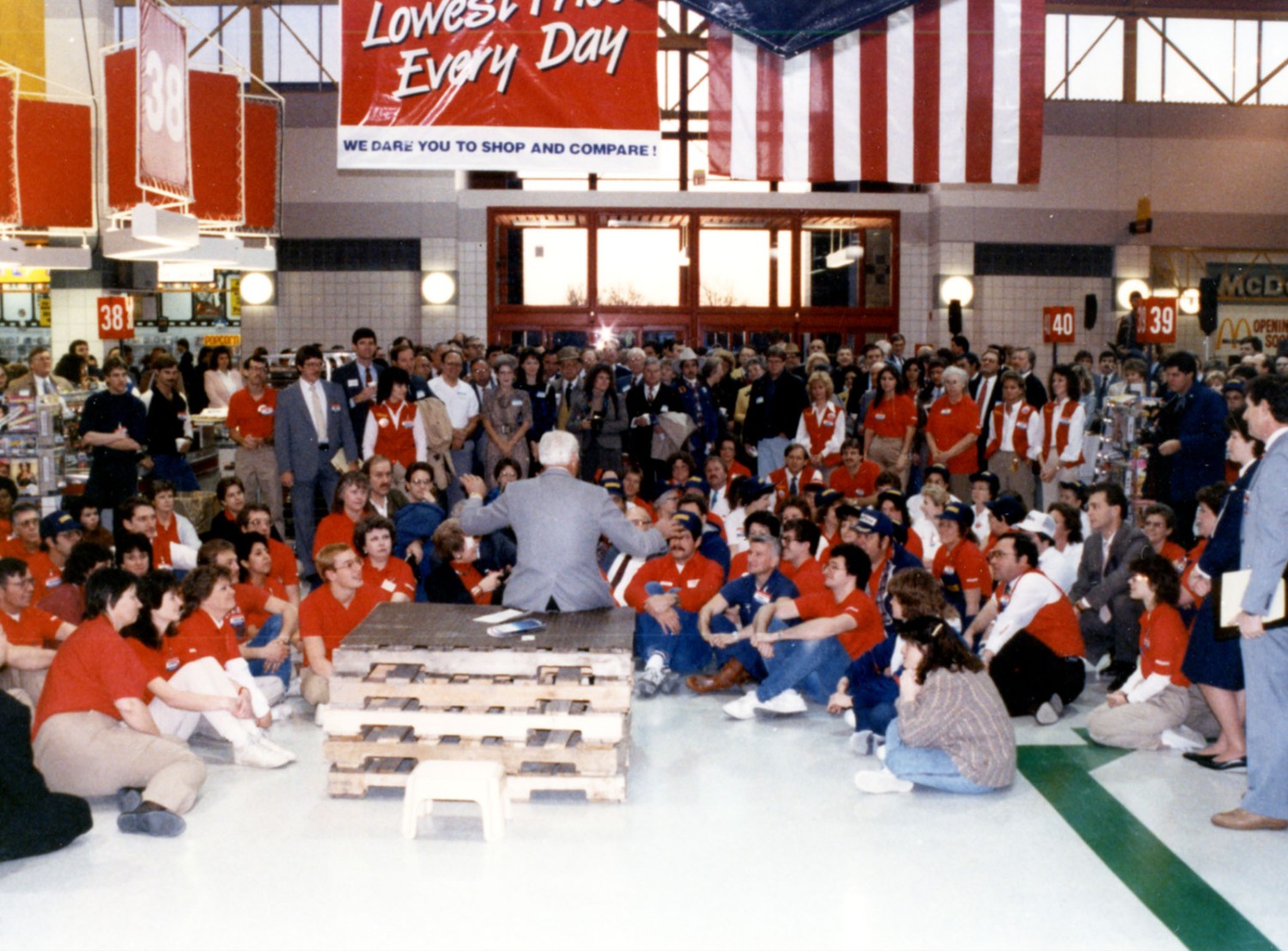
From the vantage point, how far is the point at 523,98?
7816 mm

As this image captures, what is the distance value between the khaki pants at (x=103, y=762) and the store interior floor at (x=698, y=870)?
0.55 feet

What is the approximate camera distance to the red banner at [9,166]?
12250 mm

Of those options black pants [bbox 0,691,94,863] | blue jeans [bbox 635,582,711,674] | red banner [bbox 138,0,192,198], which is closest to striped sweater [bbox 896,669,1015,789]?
blue jeans [bbox 635,582,711,674]

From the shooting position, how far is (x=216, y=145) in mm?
12203

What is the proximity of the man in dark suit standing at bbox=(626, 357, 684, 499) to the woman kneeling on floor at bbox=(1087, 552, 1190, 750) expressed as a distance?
5194mm

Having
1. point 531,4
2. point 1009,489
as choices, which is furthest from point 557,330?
point 531,4

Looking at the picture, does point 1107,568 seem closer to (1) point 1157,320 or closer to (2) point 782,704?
(2) point 782,704

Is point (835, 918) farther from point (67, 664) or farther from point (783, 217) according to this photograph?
point (783, 217)

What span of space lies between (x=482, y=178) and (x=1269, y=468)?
1508 cm

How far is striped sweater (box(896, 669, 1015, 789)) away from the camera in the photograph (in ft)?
20.0

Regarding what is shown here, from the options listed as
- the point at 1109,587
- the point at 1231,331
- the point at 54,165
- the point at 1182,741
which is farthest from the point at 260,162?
the point at 1231,331

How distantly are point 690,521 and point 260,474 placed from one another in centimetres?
440

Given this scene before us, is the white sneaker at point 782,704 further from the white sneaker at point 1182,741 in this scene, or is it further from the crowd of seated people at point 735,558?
the white sneaker at point 1182,741

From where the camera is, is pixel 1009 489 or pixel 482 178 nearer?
pixel 1009 489
